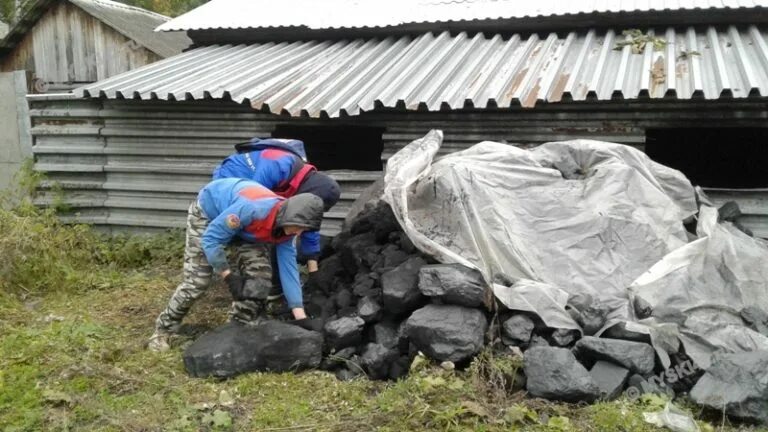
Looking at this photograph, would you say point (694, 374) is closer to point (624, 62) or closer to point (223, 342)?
point (223, 342)

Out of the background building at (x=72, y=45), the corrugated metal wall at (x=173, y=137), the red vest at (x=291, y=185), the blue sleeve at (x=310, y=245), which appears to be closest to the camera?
the red vest at (x=291, y=185)

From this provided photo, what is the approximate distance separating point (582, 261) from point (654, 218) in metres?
0.74

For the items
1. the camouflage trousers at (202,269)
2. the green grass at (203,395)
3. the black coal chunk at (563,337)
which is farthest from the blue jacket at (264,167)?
the black coal chunk at (563,337)

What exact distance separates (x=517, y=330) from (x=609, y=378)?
26.7 inches

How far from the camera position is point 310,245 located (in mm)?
5918

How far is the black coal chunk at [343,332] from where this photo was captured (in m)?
4.71

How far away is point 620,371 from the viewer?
4.12 m

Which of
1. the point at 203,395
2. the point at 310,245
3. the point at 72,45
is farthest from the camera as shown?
the point at 72,45

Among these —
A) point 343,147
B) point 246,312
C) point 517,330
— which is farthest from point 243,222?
point 343,147

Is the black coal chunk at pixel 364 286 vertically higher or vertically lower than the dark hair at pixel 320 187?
lower

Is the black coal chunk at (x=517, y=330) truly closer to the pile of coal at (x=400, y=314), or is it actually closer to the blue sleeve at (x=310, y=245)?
the pile of coal at (x=400, y=314)

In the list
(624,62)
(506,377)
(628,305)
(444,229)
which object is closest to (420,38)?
(624,62)

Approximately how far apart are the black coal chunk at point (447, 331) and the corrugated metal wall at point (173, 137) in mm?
2696

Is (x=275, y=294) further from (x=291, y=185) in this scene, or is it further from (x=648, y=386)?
(x=648, y=386)
